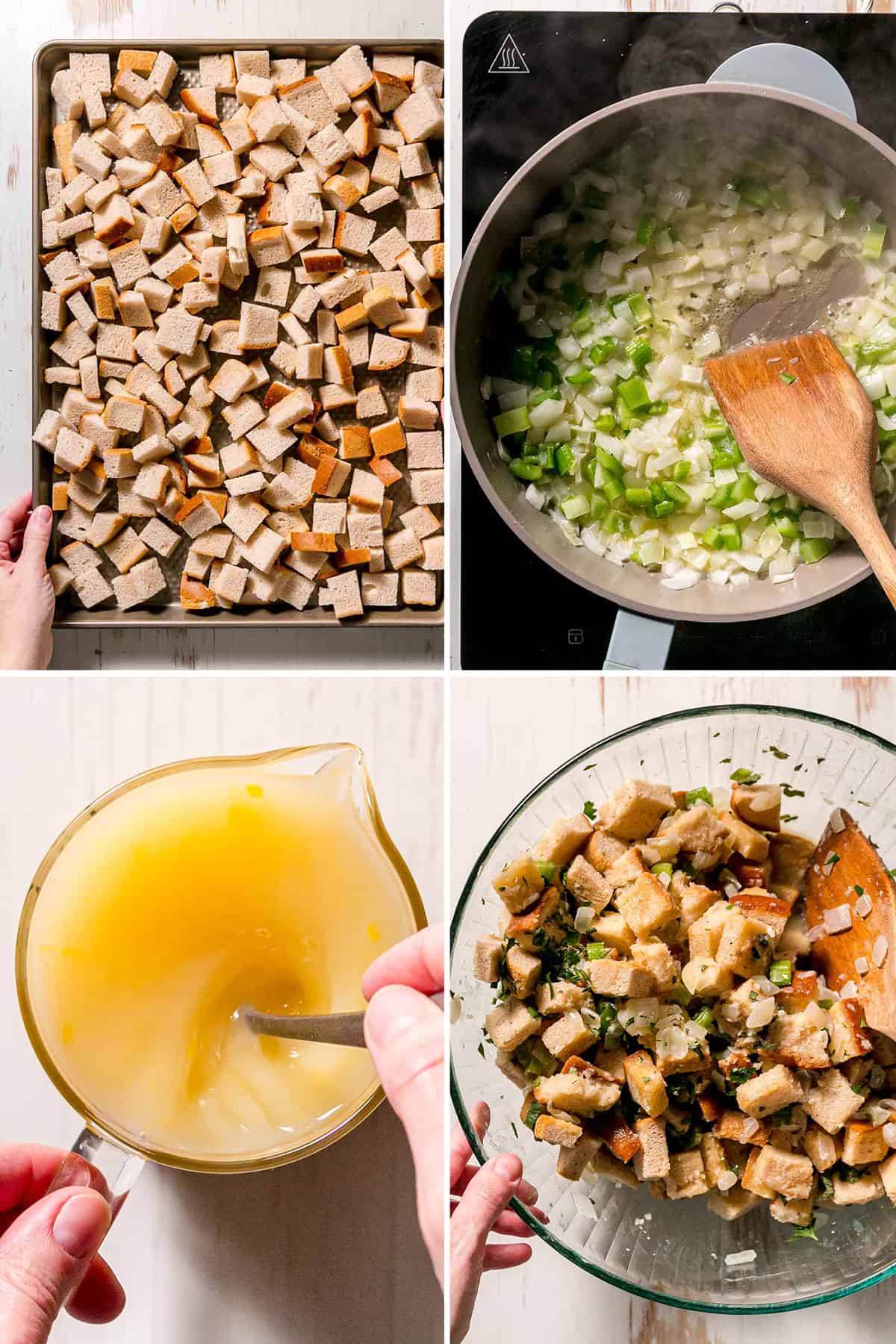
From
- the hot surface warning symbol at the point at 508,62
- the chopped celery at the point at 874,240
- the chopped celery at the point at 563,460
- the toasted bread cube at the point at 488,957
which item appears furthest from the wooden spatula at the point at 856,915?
the hot surface warning symbol at the point at 508,62

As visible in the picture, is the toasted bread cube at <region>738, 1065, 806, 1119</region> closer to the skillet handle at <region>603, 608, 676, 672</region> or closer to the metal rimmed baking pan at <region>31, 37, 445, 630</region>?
the skillet handle at <region>603, 608, 676, 672</region>

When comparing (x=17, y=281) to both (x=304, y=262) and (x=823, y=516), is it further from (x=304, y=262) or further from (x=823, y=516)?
(x=823, y=516)

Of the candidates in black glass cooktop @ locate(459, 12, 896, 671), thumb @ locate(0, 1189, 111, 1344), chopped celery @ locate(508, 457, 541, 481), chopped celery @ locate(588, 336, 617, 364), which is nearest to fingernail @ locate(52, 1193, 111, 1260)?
thumb @ locate(0, 1189, 111, 1344)

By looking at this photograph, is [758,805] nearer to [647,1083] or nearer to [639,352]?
[647,1083]

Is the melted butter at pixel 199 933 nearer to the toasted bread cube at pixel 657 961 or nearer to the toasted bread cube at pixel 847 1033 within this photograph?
the toasted bread cube at pixel 657 961

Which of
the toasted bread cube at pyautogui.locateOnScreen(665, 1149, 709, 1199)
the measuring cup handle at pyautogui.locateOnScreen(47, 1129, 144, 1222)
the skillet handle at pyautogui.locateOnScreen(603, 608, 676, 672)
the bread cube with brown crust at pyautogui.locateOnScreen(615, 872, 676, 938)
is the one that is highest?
the skillet handle at pyautogui.locateOnScreen(603, 608, 676, 672)
